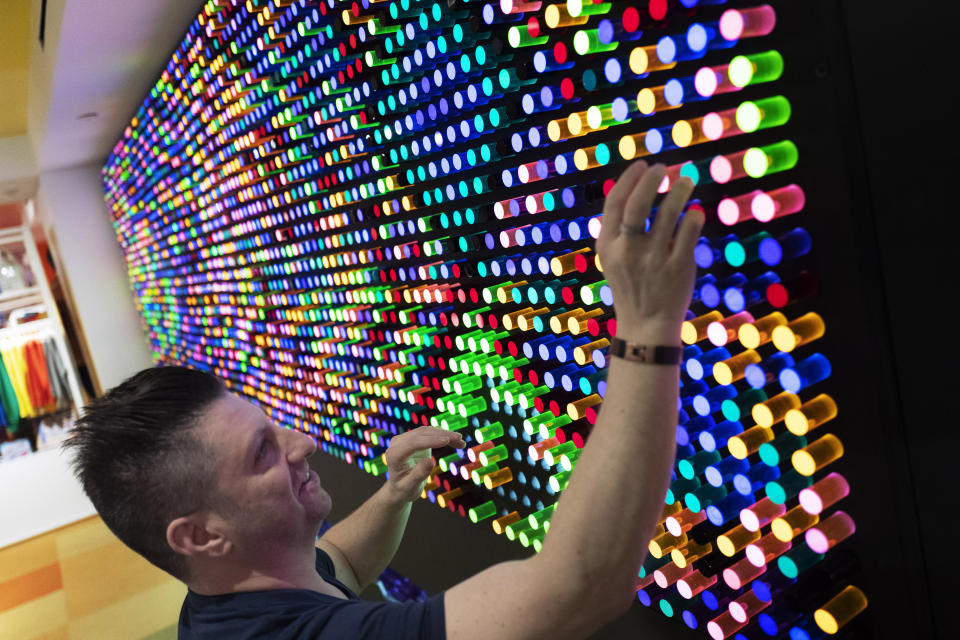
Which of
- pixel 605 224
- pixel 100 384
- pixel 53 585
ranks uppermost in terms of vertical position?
pixel 605 224

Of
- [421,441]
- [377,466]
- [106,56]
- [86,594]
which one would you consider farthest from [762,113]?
[86,594]

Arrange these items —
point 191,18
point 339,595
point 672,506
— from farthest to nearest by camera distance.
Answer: point 191,18
point 339,595
point 672,506

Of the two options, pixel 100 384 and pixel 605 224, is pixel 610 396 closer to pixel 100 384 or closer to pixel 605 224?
pixel 605 224

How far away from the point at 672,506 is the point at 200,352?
340cm

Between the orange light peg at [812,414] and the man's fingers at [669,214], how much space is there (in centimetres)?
33

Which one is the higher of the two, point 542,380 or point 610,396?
point 610,396

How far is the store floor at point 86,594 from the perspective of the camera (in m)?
3.91

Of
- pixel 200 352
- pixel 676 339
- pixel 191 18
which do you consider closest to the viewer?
pixel 676 339

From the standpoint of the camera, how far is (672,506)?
1299 mm

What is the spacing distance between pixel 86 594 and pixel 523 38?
4.56 meters

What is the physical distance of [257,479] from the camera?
4.09ft

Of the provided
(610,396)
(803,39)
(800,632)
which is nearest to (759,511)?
(800,632)

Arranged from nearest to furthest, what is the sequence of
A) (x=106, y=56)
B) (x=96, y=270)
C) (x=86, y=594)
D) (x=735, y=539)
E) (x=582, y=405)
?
(x=735, y=539), (x=582, y=405), (x=106, y=56), (x=86, y=594), (x=96, y=270)

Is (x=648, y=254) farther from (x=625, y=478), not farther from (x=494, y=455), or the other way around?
(x=494, y=455)
